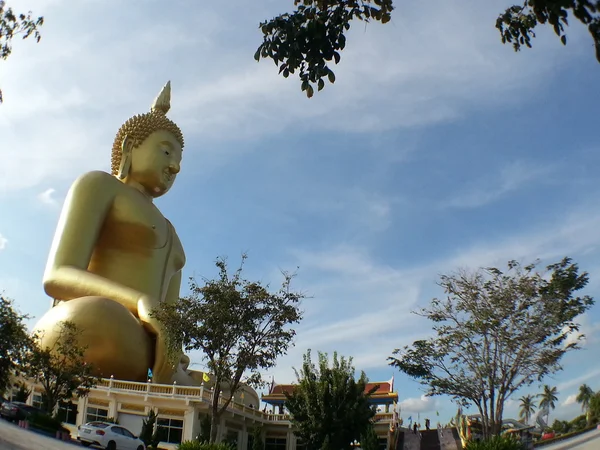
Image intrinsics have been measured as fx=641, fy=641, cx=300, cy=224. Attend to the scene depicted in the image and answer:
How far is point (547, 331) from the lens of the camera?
719 inches

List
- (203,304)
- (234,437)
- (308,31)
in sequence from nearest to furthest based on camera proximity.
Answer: (308,31) < (203,304) < (234,437)

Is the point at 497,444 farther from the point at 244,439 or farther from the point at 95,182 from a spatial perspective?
the point at 95,182

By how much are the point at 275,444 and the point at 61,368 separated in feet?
45.2

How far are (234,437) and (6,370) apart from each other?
11768 mm

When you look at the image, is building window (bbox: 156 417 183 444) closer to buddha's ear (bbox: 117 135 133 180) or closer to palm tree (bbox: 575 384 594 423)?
buddha's ear (bbox: 117 135 133 180)

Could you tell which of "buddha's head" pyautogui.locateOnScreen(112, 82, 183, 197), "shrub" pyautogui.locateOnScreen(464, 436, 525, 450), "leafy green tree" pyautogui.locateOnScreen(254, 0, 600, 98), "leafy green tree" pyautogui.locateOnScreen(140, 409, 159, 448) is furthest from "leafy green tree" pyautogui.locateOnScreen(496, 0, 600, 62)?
"buddha's head" pyautogui.locateOnScreen(112, 82, 183, 197)

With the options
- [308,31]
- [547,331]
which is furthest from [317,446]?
[308,31]

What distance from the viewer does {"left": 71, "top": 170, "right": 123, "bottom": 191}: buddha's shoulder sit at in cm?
2253

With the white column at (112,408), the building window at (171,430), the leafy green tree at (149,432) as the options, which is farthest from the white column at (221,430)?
the white column at (112,408)

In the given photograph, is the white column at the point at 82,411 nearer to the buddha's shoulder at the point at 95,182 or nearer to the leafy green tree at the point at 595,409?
the buddha's shoulder at the point at 95,182

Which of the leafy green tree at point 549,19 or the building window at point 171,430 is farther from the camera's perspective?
the building window at point 171,430

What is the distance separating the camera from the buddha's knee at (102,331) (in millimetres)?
19438

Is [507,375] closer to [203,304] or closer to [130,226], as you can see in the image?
[203,304]

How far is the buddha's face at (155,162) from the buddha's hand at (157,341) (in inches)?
244
